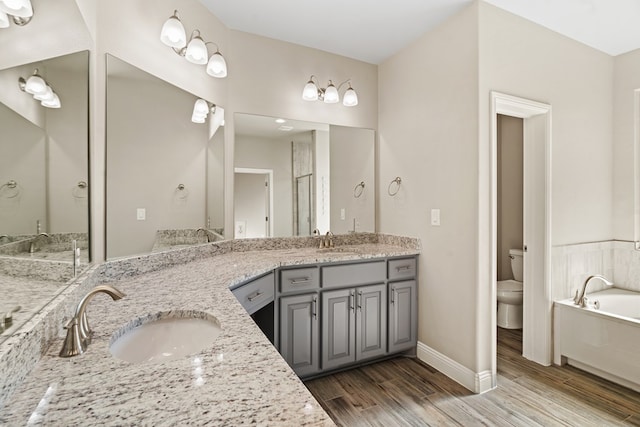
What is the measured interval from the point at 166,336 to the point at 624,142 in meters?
3.87

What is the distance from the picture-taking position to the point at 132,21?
5.52ft

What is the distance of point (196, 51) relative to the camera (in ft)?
6.23

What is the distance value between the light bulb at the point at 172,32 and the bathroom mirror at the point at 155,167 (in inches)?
8.8

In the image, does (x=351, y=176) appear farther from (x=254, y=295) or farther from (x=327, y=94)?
(x=254, y=295)

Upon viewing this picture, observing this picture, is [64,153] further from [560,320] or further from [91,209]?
[560,320]

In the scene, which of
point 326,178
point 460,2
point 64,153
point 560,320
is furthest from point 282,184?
point 560,320

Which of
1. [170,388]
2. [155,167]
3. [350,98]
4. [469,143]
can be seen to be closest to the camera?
[170,388]

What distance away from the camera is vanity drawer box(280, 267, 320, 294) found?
2.12 metres

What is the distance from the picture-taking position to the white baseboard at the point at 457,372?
2107 millimetres

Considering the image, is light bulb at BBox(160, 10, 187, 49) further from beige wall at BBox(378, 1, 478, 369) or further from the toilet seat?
the toilet seat

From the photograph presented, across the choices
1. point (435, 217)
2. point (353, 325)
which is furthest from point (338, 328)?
point (435, 217)

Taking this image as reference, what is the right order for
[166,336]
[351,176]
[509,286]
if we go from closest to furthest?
1. [166,336]
2. [351,176]
3. [509,286]

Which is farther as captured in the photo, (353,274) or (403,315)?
(403,315)

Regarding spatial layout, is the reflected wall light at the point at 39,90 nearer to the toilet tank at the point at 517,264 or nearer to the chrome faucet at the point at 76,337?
the chrome faucet at the point at 76,337
